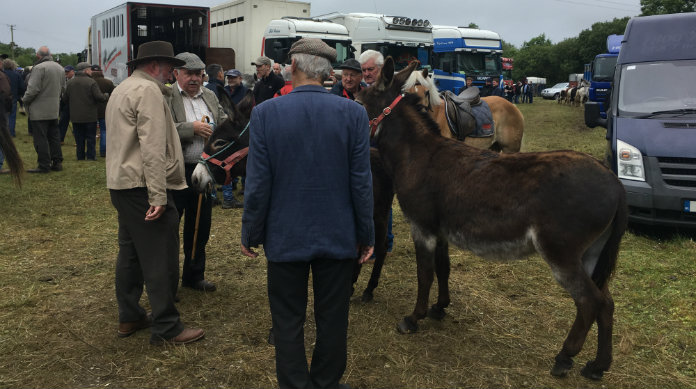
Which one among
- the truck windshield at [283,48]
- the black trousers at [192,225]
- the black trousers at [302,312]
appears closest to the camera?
the black trousers at [302,312]

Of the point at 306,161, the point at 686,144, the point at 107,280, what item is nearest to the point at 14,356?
the point at 107,280

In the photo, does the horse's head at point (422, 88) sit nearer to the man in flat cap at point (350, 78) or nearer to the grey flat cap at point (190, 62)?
the man in flat cap at point (350, 78)

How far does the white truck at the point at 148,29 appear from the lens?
1609cm

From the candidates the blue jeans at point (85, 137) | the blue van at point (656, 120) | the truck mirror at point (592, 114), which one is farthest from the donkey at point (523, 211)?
the blue jeans at point (85, 137)

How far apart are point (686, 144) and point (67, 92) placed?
11.8m

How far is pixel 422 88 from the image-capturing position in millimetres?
4488

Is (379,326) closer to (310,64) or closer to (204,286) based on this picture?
(204,286)

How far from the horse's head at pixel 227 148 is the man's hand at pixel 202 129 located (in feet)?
0.55

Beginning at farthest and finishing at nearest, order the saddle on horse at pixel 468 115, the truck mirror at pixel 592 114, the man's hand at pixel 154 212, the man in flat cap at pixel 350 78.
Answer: the truck mirror at pixel 592 114 < the saddle on horse at pixel 468 115 < the man in flat cap at pixel 350 78 < the man's hand at pixel 154 212

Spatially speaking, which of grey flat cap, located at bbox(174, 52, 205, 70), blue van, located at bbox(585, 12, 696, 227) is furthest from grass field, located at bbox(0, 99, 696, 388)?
grey flat cap, located at bbox(174, 52, 205, 70)

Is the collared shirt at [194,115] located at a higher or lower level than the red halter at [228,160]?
higher

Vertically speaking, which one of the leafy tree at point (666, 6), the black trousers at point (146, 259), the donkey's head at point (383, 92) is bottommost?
the black trousers at point (146, 259)

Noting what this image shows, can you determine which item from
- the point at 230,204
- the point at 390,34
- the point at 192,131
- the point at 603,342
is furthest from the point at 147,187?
the point at 390,34

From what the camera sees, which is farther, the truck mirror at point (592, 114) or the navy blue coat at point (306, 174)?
the truck mirror at point (592, 114)
